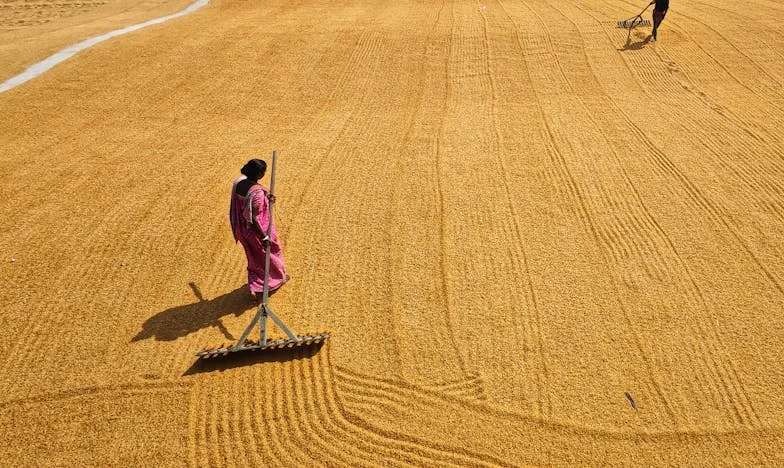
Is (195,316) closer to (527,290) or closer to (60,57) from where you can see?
(527,290)

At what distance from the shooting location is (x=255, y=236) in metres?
5.37

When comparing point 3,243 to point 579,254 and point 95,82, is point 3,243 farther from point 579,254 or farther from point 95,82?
point 579,254

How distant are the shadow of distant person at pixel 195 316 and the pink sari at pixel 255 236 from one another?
297 millimetres

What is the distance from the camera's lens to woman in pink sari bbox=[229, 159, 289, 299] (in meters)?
5.14

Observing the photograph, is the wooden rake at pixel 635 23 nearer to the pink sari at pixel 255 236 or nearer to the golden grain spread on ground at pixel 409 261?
the golden grain spread on ground at pixel 409 261

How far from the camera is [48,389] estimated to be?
4.73 metres

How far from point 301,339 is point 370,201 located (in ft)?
9.79

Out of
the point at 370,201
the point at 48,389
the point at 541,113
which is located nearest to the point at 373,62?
the point at 541,113

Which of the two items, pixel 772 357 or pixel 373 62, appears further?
pixel 373 62

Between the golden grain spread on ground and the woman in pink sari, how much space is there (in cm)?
31

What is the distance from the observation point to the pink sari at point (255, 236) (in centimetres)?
518

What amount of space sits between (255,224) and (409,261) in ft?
6.75

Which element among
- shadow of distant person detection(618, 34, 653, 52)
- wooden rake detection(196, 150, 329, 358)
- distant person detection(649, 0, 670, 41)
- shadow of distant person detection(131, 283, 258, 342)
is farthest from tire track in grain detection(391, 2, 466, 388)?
distant person detection(649, 0, 670, 41)

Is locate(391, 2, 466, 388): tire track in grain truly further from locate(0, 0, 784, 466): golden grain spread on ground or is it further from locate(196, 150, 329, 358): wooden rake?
locate(196, 150, 329, 358): wooden rake
